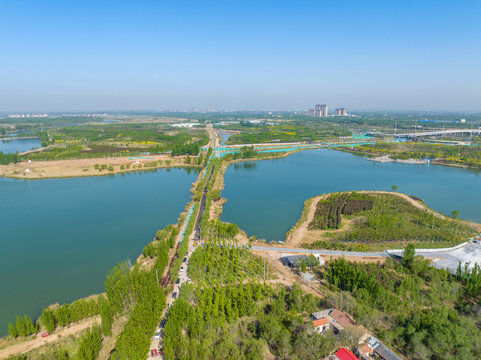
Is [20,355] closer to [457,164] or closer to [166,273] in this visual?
[166,273]

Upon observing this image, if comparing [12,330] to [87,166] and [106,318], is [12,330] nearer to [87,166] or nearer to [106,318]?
[106,318]

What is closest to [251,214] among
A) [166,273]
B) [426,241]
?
[166,273]

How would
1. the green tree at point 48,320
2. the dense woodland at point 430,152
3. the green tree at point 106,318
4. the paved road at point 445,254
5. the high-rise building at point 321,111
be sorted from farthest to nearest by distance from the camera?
the high-rise building at point 321,111, the dense woodland at point 430,152, the paved road at point 445,254, the green tree at point 48,320, the green tree at point 106,318

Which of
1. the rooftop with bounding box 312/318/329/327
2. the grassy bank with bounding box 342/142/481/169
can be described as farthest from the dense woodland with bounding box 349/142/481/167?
the rooftop with bounding box 312/318/329/327

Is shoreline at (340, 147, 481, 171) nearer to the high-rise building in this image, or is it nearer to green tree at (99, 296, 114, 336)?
green tree at (99, 296, 114, 336)

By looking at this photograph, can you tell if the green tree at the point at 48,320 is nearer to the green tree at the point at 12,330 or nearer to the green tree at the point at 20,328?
the green tree at the point at 20,328

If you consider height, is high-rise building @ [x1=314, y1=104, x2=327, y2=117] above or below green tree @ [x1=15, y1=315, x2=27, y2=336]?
above

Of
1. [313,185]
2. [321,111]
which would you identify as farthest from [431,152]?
[321,111]

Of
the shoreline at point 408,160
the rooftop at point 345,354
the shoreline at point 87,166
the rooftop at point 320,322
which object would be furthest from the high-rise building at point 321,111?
the rooftop at point 345,354
